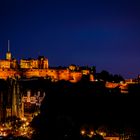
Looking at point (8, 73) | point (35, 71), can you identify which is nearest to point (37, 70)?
point (35, 71)

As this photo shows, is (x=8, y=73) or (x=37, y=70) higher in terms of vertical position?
(x=37, y=70)

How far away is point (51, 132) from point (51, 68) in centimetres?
4021

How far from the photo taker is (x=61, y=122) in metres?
25.0

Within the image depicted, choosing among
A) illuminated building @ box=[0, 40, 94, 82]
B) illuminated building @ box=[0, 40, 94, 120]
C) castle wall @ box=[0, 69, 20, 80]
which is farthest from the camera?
illuminated building @ box=[0, 40, 94, 82]

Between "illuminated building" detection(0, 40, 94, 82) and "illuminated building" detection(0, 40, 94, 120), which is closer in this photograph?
"illuminated building" detection(0, 40, 94, 120)

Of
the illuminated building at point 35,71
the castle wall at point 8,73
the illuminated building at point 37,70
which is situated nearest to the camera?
the castle wall at point 8,73

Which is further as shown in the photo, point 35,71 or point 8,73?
point 35,71

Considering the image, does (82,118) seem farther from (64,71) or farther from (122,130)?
(64,71)

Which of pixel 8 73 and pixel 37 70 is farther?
pixel 37 70

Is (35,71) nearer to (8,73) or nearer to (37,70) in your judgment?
(37,70)

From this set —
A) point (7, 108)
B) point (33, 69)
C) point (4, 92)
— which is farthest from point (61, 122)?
point (33, 69)

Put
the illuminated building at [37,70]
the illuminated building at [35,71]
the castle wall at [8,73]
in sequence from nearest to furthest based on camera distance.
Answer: the castle wall at [8,73]
the illuminated building at [35,71]
the illuminated building at [37,70]

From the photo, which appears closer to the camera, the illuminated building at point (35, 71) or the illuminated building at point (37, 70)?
the illuminated building at point (35, 71)

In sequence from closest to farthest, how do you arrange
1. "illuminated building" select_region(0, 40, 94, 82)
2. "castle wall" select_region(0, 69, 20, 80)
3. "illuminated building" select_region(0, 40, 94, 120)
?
"castle wall" select_region(0, 69, 20, 80)
"illuminated building" select_region(0, 40, 94, 120)
"illuminated building" select_region(0, 40, 94, 82)
